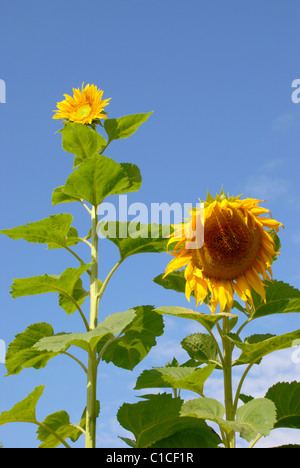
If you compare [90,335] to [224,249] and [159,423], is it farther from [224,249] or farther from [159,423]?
[224,249]

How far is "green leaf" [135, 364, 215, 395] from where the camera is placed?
2.49m

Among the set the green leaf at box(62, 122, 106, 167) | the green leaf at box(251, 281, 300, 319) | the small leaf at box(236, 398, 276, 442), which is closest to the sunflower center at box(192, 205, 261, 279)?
the green leaf at box(251, 281, 300, 319)

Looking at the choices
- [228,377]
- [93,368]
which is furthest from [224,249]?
[93,368]

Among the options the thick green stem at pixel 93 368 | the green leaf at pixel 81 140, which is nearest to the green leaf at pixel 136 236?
the thick green stem at pixel 93 368

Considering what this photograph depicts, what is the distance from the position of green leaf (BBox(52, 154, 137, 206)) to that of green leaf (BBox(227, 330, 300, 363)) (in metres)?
1.11

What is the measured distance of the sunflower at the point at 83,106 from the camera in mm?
3545

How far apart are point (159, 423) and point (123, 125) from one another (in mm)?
1882

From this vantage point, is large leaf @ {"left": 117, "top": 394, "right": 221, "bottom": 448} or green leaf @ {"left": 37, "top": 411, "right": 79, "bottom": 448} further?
green leaf @ {"left": 37, "top": 411, "right": 79, "bottom": 448}

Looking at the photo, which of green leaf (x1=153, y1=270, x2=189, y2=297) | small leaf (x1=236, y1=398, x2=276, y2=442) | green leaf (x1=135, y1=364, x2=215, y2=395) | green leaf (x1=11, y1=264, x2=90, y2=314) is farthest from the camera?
green leaf (x1=153, y1=270, x2=189, y2=297)

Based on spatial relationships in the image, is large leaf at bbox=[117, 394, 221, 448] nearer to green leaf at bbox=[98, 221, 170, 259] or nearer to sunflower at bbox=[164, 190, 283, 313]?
sunflower at bbox=[164, 190, 283, 313]

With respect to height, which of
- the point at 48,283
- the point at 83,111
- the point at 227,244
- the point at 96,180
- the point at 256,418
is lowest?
the point at 256,418

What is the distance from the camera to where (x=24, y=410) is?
271 centimetres
